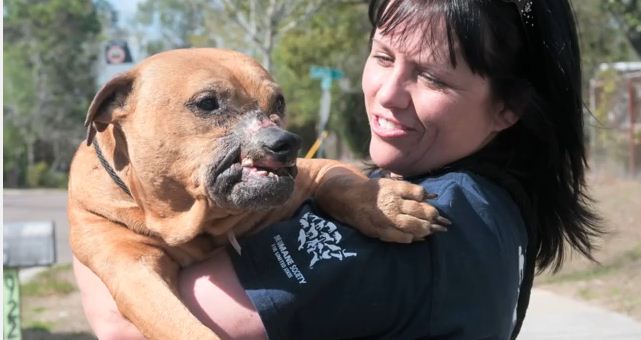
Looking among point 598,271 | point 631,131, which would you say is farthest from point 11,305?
point 631,131

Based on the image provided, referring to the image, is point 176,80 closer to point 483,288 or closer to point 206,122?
point 206,122

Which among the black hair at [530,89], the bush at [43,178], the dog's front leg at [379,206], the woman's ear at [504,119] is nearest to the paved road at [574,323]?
the black hair at [530,89]

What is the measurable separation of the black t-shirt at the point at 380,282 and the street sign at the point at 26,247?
4382 millimetres

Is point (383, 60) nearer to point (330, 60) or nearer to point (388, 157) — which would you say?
point (388, 157)

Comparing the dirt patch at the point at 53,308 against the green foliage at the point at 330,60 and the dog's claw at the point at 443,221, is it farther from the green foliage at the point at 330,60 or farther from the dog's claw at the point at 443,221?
the green foliage at the point at 330,60

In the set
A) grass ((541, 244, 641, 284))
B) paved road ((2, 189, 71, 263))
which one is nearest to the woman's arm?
grass ((541, 244, 641, 284))

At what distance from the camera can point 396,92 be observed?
2.14 m

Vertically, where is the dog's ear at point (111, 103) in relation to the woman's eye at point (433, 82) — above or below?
below

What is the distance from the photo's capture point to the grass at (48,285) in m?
9.41

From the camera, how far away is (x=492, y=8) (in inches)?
82.5

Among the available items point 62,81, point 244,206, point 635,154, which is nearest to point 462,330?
point 244,206

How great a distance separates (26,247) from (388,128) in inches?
176

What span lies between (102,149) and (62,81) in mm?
37120

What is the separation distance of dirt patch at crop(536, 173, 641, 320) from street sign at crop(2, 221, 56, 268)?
3957 millimetres
